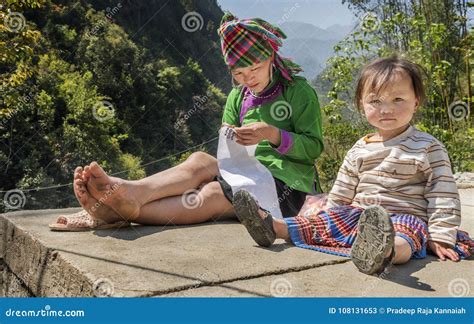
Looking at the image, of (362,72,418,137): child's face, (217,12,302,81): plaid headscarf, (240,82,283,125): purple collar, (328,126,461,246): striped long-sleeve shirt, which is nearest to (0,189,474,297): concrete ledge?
(328,126,461,246): striped long-sleeve shirt

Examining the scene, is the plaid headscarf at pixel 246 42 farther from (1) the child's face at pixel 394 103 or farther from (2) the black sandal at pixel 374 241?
(2) the black sandal at pixel 374 241

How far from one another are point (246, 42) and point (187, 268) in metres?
1.09

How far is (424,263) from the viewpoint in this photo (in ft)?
5.56

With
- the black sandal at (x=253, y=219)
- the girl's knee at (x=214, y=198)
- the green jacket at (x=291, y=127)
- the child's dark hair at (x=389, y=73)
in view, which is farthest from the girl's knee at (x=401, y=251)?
the girl's knee at (x=214, y=198)

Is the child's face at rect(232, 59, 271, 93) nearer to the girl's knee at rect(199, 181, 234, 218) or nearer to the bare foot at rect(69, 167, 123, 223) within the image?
the girl's knee at rect(199, 181, 234, 218)

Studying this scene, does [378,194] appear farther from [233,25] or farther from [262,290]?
[233,25]

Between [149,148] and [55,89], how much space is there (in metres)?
6.83

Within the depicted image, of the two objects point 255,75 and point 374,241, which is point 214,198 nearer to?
point 255,75

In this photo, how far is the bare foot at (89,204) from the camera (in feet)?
6.38

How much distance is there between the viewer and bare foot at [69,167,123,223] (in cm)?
195

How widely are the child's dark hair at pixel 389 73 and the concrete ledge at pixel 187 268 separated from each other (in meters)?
0.60

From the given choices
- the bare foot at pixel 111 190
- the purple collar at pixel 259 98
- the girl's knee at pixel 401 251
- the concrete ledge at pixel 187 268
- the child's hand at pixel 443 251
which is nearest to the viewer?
the concrete ledge at pixel 187 268

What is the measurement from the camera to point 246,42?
2.24 meters

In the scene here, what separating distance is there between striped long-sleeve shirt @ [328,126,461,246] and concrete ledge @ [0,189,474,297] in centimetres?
16
